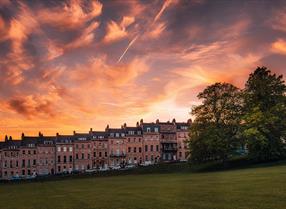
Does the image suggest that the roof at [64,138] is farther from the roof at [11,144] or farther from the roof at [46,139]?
the roof at [11,144]

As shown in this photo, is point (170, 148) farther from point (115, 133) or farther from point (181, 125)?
point (115, 133)

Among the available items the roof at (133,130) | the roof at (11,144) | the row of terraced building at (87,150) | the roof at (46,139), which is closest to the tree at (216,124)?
the row of terraced building at (87,150)

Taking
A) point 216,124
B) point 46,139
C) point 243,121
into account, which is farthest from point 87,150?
point 243,121

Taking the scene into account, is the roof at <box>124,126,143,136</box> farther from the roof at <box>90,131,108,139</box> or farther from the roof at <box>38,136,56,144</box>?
the roof at <box>38,136,56,144</box>

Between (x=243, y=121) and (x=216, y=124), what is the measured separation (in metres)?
5.57

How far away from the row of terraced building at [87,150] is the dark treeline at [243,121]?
243ft

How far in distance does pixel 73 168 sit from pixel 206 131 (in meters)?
88.2

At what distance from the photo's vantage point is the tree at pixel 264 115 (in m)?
81.6

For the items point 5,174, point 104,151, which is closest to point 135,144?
point 104,151

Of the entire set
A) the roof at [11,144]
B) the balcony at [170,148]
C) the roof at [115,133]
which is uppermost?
the roof at [115,133]

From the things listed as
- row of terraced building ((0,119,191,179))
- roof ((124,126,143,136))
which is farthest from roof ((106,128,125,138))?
roof ((124,126,143,136))

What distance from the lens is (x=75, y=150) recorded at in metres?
165

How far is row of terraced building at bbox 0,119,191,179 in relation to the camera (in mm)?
163625

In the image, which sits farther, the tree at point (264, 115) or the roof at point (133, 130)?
the roof at point (133, 130)
